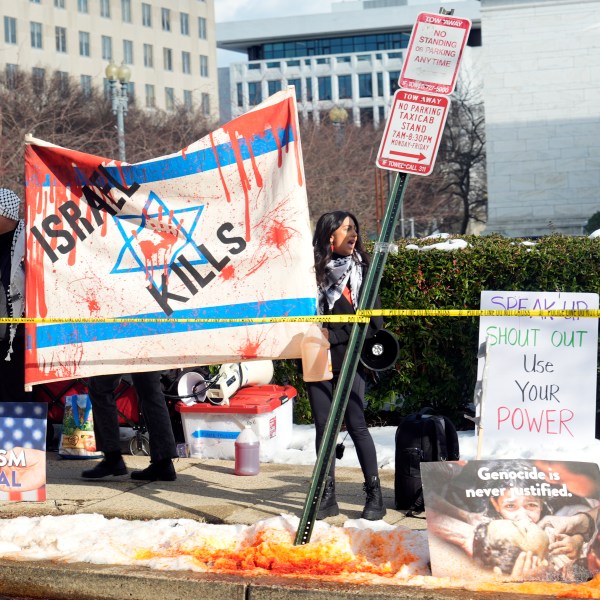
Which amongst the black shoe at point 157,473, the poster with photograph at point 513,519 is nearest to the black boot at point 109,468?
the black shoe at point 157,473

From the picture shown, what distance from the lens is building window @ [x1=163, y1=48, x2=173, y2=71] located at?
97.2 meters

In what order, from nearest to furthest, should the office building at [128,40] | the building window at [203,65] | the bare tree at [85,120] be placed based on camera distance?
the bare tree at [85,120]
the office building at [128,40]
the building window at [203,65]

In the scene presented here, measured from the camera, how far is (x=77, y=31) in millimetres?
89688

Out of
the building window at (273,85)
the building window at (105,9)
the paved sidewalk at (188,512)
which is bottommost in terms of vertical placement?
the paved sidewalk at (188,512)

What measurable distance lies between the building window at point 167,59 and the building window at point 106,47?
594 centimetres

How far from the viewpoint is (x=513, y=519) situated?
17.3 ft

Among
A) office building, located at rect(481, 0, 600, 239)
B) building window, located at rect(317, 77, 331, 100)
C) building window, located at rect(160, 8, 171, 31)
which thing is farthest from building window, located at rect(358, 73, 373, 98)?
office building, located at rect(481, 0, 600, 239)

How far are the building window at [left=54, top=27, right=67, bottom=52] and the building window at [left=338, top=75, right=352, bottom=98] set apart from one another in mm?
38902

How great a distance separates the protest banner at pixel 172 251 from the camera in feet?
20.7

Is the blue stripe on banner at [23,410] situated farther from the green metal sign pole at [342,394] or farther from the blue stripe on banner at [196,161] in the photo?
the green metal sign pole at [342,394]

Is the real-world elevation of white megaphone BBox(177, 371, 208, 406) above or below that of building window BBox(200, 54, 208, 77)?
below

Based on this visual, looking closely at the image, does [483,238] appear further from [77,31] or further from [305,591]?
[77,31]

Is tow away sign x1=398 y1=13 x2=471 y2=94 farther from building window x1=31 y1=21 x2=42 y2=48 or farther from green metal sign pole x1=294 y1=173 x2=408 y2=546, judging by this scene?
building window x1=31 y1=21 x2=42 y2=48

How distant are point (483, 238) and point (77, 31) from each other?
85.1 metres
